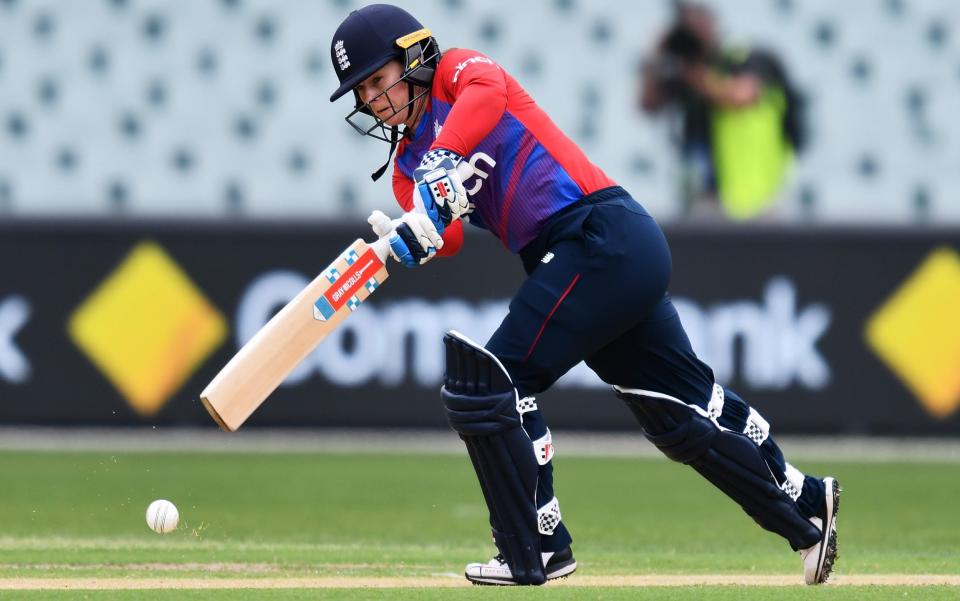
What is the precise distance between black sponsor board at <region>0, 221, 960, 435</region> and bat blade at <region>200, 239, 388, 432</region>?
5.09 meters

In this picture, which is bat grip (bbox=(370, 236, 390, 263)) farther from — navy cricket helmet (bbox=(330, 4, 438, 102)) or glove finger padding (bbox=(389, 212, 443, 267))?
navy cricket helmet (bbox=(330, 4, 438, 102))

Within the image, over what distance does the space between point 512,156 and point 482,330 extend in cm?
535

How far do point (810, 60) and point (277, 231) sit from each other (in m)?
4.53

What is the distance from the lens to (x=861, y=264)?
10172 mm

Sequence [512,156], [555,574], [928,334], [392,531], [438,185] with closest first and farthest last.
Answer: [438,185] → [512,156] → [555,574] → [392,531] → [928,334]

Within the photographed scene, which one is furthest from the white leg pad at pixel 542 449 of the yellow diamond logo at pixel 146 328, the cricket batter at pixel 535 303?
the yellow diamond logo at pixel 146 328

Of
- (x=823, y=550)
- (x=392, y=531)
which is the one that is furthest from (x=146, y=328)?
(x=823, y=550)

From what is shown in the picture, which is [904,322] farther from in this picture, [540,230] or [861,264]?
[540,230]

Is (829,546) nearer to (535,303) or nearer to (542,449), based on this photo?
(542,449)

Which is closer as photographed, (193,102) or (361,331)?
(361,331)

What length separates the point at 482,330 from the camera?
10086 millimetres

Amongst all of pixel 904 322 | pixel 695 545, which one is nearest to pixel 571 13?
pixel 904 322

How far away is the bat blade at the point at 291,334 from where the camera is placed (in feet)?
15.4

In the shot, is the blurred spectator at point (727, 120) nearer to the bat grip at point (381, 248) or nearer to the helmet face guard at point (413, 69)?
the helmet face guard at point (413, 69)
